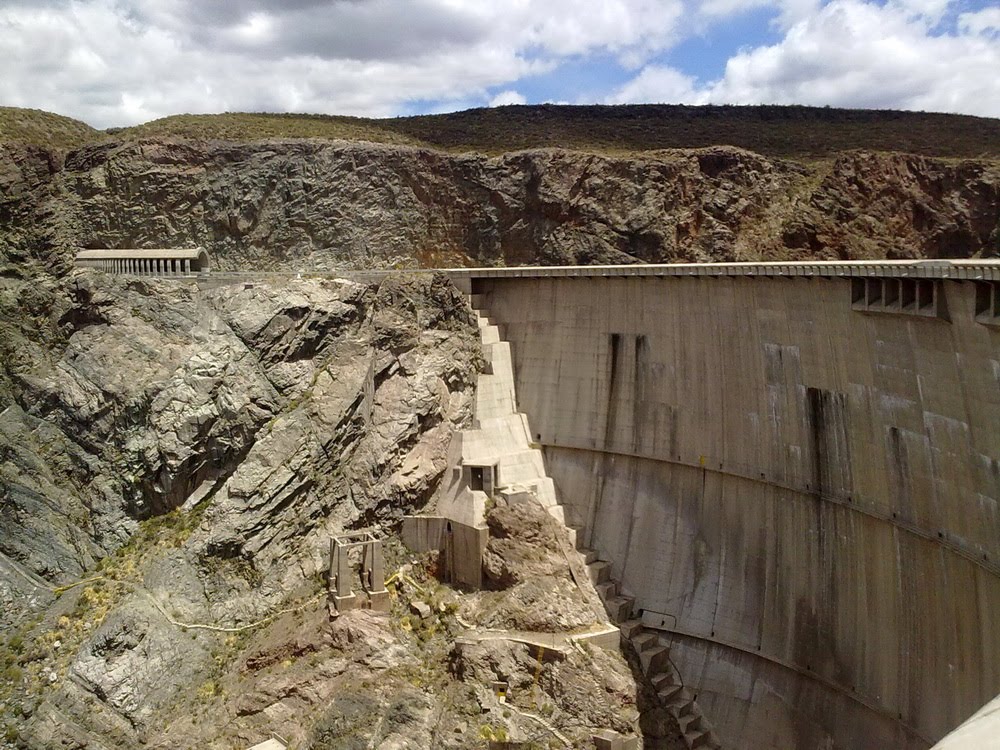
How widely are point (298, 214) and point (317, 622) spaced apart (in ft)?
80.8

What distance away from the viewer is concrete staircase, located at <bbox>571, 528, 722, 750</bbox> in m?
31.6

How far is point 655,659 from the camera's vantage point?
33.2m

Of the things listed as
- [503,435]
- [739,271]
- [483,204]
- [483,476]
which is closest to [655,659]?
[483,476]

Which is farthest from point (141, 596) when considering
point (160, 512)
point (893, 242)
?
point (893, 242)

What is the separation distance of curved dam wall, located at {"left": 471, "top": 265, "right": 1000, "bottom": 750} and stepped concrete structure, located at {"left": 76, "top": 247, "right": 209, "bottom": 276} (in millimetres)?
16056

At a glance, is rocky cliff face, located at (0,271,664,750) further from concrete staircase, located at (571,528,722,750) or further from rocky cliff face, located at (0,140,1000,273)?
rocky cliff face, located at (0,140,1000,273)

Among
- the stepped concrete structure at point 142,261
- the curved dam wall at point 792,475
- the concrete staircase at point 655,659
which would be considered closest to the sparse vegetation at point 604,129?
the stepped concrete structure at point 142,261

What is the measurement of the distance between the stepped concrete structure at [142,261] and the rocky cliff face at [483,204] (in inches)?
116

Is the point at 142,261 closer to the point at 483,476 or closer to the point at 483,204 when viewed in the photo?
the point at 483,204

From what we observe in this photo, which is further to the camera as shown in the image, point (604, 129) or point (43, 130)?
point (604, 129)

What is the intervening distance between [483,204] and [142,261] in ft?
61.3

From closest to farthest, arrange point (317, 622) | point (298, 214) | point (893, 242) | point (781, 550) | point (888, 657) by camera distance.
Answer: point (888, 657) → point (781, 550) → point (317, 622) → point (893, 242) → point (298, 214)

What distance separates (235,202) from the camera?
50.0m

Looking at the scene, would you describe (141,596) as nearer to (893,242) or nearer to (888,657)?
(888,657)
